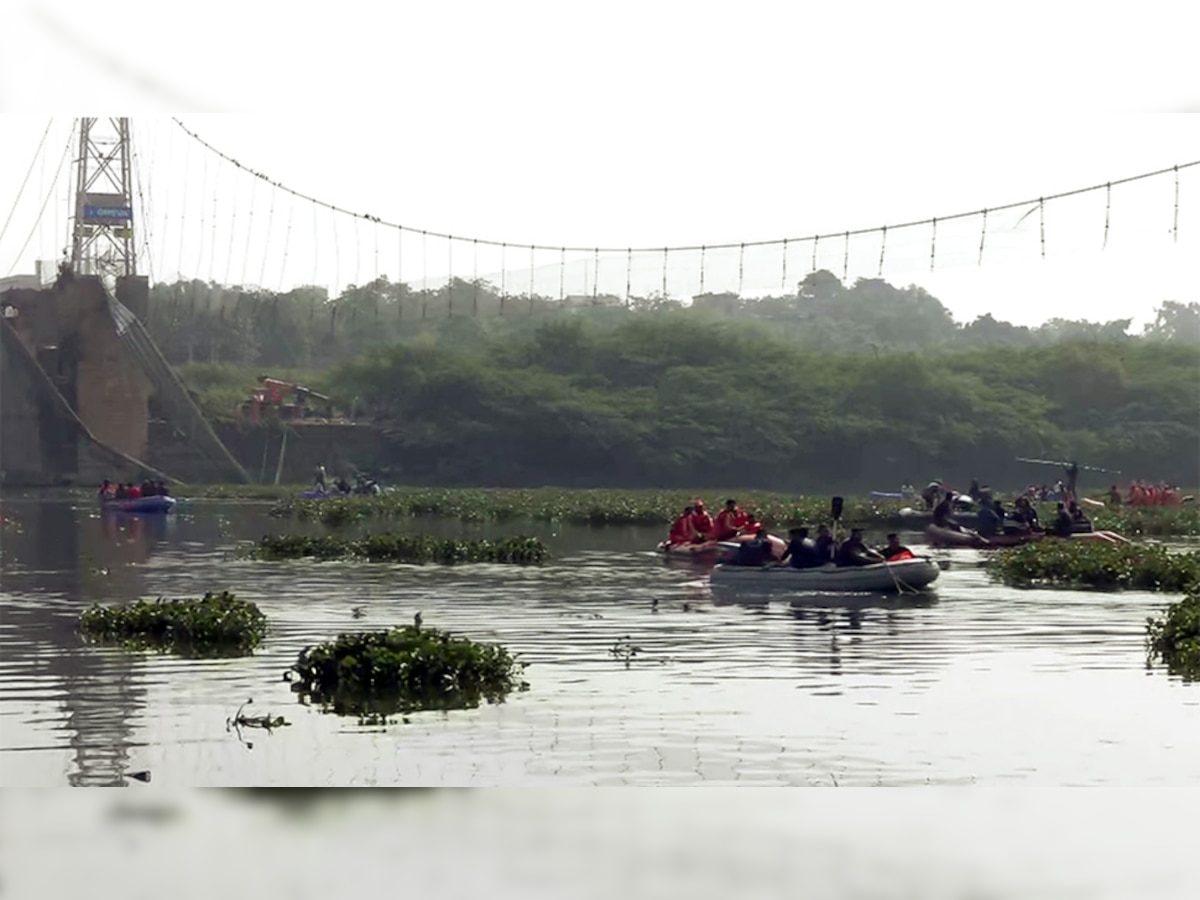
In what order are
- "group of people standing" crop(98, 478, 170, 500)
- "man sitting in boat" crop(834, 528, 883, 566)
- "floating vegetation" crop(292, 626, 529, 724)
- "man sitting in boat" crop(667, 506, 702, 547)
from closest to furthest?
"floating vegetation" crop(292, 626, 529, 724) → "man sitting in boat" crop(834, 528, 883, 566) → "man sitting in boat" crop(667, 506, 702, 547) → "group of people standing" crop(98, 478, 170, 500)

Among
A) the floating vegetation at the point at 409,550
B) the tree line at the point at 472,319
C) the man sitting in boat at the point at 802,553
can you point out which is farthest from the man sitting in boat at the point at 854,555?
the tree line at the point at 472,319

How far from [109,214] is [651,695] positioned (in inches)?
3368

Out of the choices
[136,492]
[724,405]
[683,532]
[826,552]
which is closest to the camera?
[826,552]

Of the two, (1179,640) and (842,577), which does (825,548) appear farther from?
(1179,640)

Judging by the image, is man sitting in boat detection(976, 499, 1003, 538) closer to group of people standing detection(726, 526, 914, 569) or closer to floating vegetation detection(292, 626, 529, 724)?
group of people standing detection(726, 526, 914, 569)

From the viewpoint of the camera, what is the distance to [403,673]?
2155 cm

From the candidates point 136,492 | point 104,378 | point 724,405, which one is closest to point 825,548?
point 136,492

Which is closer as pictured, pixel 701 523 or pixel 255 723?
pixel 255 723

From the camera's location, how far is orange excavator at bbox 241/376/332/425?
95.0 metres

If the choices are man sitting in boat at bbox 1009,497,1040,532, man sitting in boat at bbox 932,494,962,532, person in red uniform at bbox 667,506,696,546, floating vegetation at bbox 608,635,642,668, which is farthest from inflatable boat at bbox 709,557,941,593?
man sitting in boat at bbox 932,494,962,532

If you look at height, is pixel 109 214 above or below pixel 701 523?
above

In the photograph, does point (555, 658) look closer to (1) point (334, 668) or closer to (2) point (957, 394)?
(1) point (334, 668)

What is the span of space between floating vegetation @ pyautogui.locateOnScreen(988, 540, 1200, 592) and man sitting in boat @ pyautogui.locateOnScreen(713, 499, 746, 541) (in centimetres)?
666

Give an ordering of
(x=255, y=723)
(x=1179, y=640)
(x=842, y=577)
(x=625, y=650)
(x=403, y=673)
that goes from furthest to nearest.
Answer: (x=842, y=577) < (x=625, y=650) < (x=1179, y=640) < (x=403, y=673) < (x=255, y=723)
